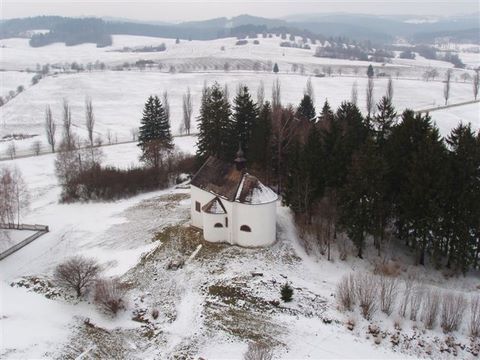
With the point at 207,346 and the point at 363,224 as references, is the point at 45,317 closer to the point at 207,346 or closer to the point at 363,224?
the point at 207,346

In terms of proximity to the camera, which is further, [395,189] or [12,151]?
[12,151]

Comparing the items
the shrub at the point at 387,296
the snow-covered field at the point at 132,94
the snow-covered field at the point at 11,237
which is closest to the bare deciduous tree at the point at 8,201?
the snow-covered field at the point at 11,237

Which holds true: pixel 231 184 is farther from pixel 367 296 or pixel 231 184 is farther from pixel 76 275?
pixel 367 296

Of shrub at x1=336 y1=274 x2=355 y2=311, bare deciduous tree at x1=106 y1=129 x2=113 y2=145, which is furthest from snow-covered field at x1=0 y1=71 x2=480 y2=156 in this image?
shrub at x1=336 y1=274 x2=355 y2=311

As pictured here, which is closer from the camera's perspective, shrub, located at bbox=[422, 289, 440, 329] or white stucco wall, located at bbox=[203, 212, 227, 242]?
shrub, located at bbox=[422, 289, 440, 329]

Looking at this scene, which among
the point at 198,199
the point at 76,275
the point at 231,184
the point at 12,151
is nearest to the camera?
the point at 76,275

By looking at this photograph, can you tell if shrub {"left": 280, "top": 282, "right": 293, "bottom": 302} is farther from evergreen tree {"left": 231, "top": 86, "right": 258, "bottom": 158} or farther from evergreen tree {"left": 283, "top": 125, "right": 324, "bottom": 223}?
evergreen tree {"left": 231, "top": 86, "right": 258, "bottom": 158}

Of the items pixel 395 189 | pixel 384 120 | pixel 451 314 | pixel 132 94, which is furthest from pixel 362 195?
pixel 132 94
